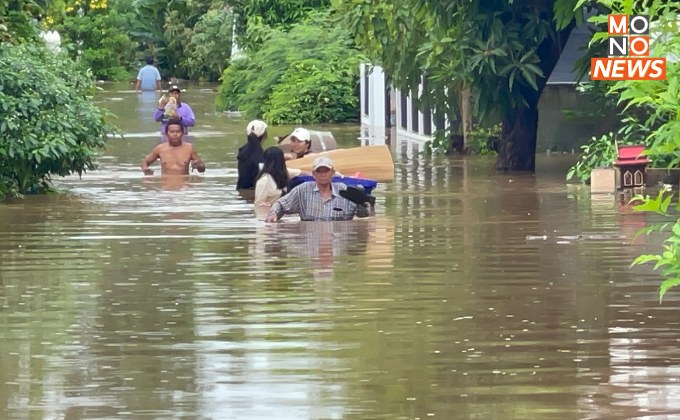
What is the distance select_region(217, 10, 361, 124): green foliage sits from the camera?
148 feet

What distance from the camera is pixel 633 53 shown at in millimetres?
9812

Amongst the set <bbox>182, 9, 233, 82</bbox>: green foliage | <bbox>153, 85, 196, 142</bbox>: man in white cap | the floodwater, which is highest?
<bbox>182, 9, 233, 82</bbox>: green foliage

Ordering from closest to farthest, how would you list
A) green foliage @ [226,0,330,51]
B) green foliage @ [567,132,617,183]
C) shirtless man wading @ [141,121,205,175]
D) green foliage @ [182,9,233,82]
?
green foliage @ [567,132,617,183]
shirtless man wading @ [141,121,205,175]
green foliage @ [226,0,330,51]
green foliage @ [182,9,233,82]

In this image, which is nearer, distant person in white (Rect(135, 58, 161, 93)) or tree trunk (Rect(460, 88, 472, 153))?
tree trunk (Rect(460, 88, 472, 153))

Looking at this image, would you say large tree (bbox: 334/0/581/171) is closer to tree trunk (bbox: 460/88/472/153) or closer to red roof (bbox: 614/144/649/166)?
red roof (bbox: 614/144/649/166)

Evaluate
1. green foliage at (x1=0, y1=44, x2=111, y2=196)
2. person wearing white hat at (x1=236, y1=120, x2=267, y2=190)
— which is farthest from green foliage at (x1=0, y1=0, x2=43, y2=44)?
person wearing white hat at (x1=236, y1=120, x2=267, y2=190)

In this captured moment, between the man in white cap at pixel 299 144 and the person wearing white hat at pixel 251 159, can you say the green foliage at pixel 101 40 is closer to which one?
the person wearing white hat at pixel 251 159

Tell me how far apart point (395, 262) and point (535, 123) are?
13012 mm

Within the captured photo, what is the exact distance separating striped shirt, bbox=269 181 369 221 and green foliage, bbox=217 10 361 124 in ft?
86.6

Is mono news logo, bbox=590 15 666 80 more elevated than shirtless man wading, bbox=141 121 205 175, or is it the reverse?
mono news logo, bbox=590 15 666 80

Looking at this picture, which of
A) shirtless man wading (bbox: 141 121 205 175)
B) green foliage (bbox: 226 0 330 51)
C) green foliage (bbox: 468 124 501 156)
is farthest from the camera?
green foliage (bbox: 226 0 330 51)

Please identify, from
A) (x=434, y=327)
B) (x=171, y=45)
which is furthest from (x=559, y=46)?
(x=171, y=45)

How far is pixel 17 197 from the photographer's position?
2184cm

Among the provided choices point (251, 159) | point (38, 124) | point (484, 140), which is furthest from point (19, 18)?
point (484, 140)
